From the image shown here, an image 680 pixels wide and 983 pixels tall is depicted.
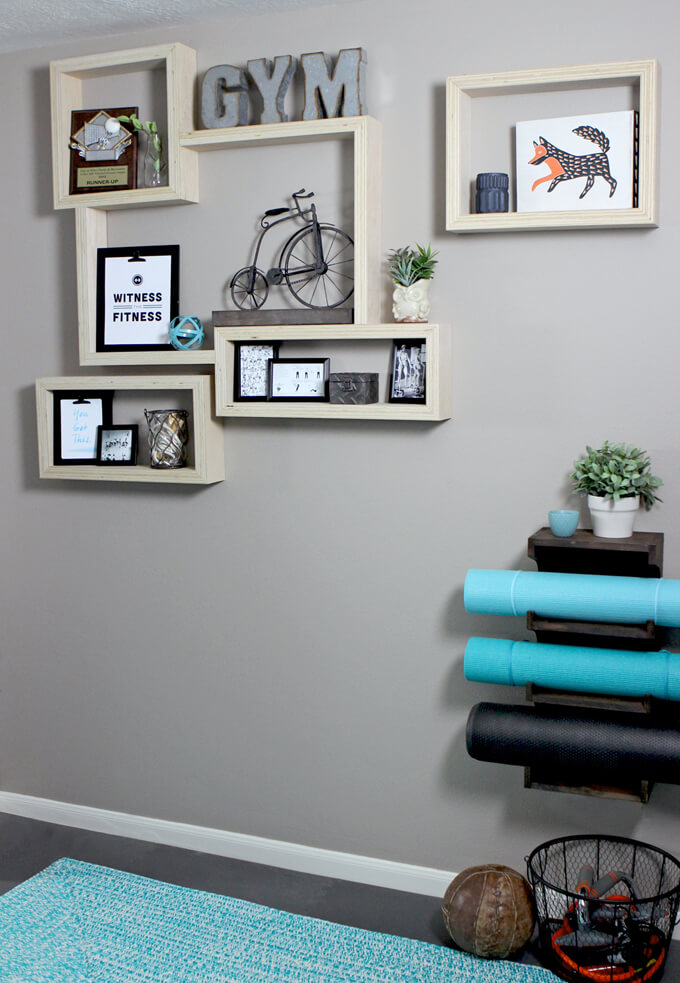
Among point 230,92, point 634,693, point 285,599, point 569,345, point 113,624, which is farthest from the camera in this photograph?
point 113,624

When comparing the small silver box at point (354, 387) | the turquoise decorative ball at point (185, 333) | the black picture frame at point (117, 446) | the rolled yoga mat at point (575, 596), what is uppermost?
the turquoise decorative ball at point (185, 333)

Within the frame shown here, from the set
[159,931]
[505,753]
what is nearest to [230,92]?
[505,753]

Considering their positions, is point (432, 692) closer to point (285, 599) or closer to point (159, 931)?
point (285, 599)

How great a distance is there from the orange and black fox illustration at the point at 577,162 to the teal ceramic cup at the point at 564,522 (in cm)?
76

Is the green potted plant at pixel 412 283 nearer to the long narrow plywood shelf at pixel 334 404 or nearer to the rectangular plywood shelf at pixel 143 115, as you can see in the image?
the long narrow plywood shelf at pixel 334 404

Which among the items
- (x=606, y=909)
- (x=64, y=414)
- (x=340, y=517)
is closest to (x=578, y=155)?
(x=340, y=517)

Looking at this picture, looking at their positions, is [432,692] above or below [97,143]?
below

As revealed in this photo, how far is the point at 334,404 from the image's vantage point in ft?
8.00

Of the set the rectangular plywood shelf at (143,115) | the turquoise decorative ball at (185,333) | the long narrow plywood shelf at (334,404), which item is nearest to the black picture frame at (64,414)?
the turquoise decorative ball at (185,333)

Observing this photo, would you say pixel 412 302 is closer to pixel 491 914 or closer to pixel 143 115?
pixel 143 115

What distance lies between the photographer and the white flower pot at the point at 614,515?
2.17 m

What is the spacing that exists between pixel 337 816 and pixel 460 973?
0.60 m

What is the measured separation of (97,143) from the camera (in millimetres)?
2652

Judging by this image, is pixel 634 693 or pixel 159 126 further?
pixel 159 126
